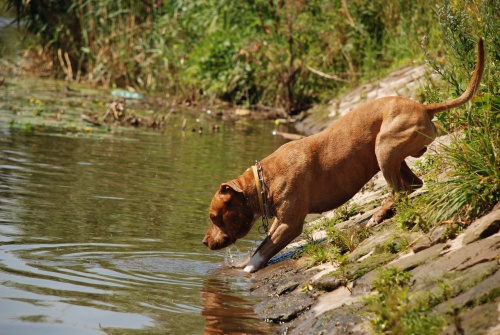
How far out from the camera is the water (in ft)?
19.7

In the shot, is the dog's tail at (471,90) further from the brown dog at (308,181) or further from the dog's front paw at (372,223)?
the dog's front paw at (372,223)

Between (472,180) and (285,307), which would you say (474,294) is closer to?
(472,180)

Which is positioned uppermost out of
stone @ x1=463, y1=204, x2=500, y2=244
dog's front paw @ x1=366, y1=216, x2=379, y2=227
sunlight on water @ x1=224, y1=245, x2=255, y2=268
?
stone @ x1=463, y1=204, x2=500, y2=244

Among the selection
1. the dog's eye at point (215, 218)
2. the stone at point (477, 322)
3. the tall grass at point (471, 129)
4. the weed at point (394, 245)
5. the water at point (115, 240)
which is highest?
the tall grass at point (471, 129)

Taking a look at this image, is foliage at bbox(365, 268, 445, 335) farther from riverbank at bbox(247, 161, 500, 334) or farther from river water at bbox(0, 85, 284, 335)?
river water at bbox(0, 85, 284, 335)

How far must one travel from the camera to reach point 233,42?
20062 mm

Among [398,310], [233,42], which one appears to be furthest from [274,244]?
[233,42]

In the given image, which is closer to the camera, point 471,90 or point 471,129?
point 471,129

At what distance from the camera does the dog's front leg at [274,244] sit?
7.61m

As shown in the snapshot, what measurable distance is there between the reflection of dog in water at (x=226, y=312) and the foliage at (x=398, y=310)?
3.16ft

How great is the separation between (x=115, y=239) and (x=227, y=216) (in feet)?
4.17

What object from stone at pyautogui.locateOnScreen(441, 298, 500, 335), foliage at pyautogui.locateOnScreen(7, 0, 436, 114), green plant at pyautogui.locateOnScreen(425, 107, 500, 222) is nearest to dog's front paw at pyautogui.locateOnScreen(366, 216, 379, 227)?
green plant at pyautogui.locateOnScreen(425, 107, 500, 222)

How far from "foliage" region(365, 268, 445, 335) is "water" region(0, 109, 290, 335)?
99 cm

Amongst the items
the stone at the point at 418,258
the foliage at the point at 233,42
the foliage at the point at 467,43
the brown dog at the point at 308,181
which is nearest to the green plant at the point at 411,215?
the stone at the point at 418,258
